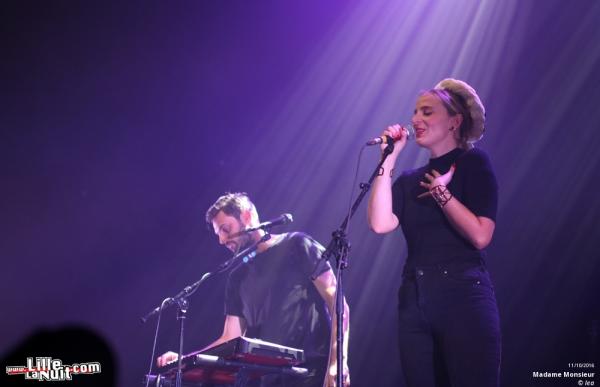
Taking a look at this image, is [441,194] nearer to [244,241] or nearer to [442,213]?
[442,213]

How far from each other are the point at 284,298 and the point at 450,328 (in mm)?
1817

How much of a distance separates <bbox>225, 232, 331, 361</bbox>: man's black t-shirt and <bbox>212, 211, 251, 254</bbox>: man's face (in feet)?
0.81

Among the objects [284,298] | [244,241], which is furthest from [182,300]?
[244,241]

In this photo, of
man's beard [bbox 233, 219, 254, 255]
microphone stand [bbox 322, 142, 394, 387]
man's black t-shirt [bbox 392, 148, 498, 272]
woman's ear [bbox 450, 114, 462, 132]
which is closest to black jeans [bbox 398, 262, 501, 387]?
man's black t-shirt [bbox 392, 148, 498, 272]

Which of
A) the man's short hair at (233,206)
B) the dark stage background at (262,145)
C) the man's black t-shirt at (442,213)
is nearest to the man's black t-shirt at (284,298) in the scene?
the man's short hair at (233,206)

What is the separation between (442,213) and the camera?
7.38 feet

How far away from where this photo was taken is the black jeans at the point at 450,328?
1989 millimetres

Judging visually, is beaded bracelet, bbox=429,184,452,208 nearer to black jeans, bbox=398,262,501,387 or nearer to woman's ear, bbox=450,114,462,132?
black jeans, bbox=398,262,501,387

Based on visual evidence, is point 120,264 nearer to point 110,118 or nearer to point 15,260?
point 15,260

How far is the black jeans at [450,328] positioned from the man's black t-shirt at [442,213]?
59mm

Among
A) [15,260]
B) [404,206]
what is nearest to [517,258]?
[404,206]

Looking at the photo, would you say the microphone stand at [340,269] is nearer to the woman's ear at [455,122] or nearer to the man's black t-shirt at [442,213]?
the man's black t-shirt at [442,213]

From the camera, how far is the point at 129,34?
5.11 meters

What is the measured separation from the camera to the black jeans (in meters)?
1.99
